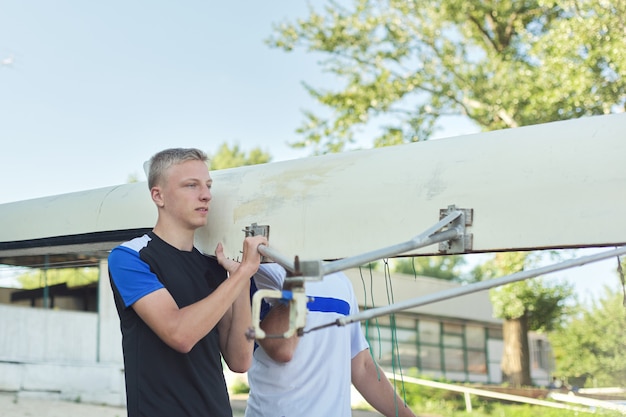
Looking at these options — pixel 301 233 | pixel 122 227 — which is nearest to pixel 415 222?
pixel 301 233

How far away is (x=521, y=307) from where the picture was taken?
14.9m

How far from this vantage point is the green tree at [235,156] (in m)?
48.4

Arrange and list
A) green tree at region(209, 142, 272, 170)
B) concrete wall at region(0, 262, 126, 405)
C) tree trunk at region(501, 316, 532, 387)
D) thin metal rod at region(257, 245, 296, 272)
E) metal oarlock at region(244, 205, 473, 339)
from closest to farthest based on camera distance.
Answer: metal oarlock at region(244, 205, 473, 339)
thin metal rod at region(257, 245, 296, 272)
concrete wall at region(0, 262, 126, 405)
tree trunk at region(501, 316, 532, 387)
green tree at region(209, 142, 272, 170)

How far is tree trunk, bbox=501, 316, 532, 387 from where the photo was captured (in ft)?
54.9

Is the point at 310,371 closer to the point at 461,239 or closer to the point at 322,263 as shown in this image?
the point at 461,239

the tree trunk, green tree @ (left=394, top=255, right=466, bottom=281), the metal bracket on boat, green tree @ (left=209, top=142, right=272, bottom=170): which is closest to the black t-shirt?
the metal bracket on boat

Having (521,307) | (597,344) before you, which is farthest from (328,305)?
(597,344)

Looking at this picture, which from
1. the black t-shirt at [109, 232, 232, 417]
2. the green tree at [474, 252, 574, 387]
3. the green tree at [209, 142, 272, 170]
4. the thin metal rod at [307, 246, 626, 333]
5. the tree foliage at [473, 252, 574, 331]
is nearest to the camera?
the thin metal rod at [307, 246, 626, 333]

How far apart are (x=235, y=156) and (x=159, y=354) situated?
4818 centimetres

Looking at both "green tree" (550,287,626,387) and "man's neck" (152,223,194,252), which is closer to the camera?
"man's neck" (152,223,194,252)

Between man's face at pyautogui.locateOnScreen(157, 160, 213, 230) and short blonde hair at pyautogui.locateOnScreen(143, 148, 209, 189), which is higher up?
short blonde hair at pyautogui.locateOnScreen(143, 148, 209, 189)

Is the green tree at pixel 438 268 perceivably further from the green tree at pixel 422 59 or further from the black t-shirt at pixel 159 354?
the black t-shirt at pixel 159 354

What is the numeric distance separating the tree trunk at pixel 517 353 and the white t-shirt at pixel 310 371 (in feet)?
47.1

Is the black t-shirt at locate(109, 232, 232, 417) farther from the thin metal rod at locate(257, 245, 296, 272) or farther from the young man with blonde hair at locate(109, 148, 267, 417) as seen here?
the thin metal rod at locate(257, 245, 296, 272)
